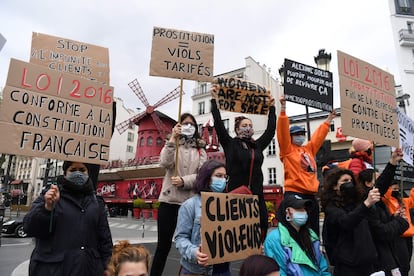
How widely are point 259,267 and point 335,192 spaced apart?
1.84m

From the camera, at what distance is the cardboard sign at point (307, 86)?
5.75 meters

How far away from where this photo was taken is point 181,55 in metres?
4.51

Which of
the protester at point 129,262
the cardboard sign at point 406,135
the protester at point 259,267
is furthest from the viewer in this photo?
the cardboard sign at point 406,135

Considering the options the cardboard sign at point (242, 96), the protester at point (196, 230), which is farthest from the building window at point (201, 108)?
the protester at point (196, 230)

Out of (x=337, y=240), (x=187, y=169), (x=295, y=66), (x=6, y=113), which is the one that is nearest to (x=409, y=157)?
(x=337, y=240)

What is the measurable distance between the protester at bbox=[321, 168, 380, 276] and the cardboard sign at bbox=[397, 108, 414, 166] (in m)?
1.58

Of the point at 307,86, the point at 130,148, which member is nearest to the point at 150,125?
the point at 130,148

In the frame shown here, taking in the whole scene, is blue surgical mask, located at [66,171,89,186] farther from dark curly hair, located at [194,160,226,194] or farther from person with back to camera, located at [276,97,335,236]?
person with back to camera, located at [276,97,335,236]

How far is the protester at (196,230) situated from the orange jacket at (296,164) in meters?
1.31

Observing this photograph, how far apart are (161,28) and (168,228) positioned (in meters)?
2.86

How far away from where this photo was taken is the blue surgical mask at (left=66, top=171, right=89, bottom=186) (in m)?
2.83

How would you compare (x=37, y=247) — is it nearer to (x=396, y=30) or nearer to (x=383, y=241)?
(x=383, y=241)

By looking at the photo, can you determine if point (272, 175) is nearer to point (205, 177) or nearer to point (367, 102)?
point (367, 102)

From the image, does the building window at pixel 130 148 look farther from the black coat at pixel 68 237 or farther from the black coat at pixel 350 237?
the black coat at pixel 350 237
